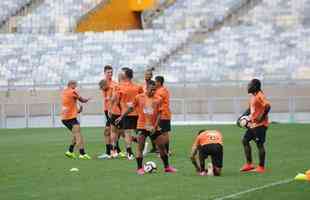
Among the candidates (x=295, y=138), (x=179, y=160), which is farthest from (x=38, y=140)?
(x=179, y=160)

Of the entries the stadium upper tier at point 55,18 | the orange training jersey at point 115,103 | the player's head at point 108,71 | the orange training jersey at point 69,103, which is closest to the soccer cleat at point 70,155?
the orange training jersey at point 69,103

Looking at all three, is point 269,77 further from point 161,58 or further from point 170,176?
point 170,176

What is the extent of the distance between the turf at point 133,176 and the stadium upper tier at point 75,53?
15.8 metres

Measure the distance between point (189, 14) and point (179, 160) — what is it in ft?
82.0

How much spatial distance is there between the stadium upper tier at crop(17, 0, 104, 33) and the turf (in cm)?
1936

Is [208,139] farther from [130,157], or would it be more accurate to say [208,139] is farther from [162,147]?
[130,157]

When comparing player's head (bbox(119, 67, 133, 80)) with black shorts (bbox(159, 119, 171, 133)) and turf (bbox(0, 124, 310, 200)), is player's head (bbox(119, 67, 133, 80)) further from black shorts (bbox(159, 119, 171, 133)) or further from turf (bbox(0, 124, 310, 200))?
turf (bbox(0, 124, 310, 200))

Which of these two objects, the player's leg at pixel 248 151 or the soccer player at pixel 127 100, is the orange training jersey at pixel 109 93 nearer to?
the soccer player at pixel 127 100

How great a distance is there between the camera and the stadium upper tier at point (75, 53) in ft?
149

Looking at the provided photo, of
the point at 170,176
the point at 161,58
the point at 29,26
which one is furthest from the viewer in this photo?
the point at 29,26

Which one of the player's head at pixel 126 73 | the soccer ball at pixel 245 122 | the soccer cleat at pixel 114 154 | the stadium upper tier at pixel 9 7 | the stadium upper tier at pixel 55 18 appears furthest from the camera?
the stadium upper tier at pixel 9 7

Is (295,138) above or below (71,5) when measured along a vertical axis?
below

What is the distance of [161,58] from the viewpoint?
45.4m

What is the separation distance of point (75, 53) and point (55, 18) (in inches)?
116
